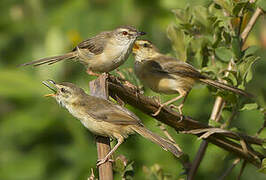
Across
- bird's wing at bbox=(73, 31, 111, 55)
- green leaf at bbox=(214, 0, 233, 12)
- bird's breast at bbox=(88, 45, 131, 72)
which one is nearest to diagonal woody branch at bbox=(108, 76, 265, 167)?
green leaf at bbox=(214, 0, 233, 12)

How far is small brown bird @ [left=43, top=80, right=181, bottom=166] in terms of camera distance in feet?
9.00

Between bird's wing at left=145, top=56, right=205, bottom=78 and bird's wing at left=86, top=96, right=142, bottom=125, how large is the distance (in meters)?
1.01

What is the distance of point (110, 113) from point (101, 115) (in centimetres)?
5

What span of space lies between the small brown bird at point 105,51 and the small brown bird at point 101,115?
1014mm

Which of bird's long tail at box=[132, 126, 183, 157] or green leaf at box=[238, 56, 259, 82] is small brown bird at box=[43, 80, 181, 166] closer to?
bird's long tail at box=[132, 126, 183, 157]

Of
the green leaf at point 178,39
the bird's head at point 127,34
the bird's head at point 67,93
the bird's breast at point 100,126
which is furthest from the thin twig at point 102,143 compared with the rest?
the bird's head at point 127,34

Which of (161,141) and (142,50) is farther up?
(161,141)

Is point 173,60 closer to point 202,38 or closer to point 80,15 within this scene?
point 202,38

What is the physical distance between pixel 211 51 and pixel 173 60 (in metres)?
0.51

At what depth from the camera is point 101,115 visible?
2.86 m

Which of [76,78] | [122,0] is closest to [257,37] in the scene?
[122,0]

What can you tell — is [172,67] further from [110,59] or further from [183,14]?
[183,14]

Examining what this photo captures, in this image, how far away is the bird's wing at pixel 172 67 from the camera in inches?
155

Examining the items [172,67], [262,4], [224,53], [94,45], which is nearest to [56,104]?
[94,45]
